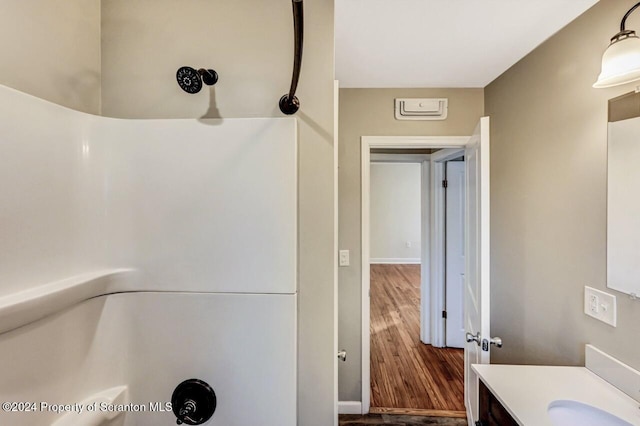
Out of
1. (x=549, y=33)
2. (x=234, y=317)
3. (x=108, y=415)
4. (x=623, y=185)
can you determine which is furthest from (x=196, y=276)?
(x=549, y=33)

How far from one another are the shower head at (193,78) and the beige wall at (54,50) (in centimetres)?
33

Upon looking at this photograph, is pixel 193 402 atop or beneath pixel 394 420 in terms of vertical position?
atop

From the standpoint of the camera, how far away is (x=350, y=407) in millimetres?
2006

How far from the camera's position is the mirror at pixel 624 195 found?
0.98 metres

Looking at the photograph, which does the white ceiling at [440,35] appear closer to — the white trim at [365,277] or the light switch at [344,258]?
the white trim at [365,277]

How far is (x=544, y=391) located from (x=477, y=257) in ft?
2.19

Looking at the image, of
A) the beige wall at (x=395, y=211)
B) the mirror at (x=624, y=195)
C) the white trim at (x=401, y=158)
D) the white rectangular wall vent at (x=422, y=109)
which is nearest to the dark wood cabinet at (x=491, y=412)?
the mirror at (x=624, y=195)

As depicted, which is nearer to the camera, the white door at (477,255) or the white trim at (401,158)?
the white door at (477,255)

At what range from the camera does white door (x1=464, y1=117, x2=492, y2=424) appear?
1405mm

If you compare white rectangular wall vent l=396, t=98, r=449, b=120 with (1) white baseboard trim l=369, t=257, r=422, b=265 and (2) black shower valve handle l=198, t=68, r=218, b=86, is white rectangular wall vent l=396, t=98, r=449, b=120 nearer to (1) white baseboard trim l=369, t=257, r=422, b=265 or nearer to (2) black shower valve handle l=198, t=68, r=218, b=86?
(2) black shower valve handle l=198, t=68, r=218, b=86

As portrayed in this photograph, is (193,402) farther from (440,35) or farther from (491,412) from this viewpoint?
(440,35)

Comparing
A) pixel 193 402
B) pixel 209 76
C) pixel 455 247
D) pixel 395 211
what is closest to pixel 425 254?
pixel 455 247

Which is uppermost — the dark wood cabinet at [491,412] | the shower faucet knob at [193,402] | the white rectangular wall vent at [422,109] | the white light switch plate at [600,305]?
the white rectangular wall vent at [422,109]

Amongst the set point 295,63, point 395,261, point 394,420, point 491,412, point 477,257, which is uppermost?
point 295,63
